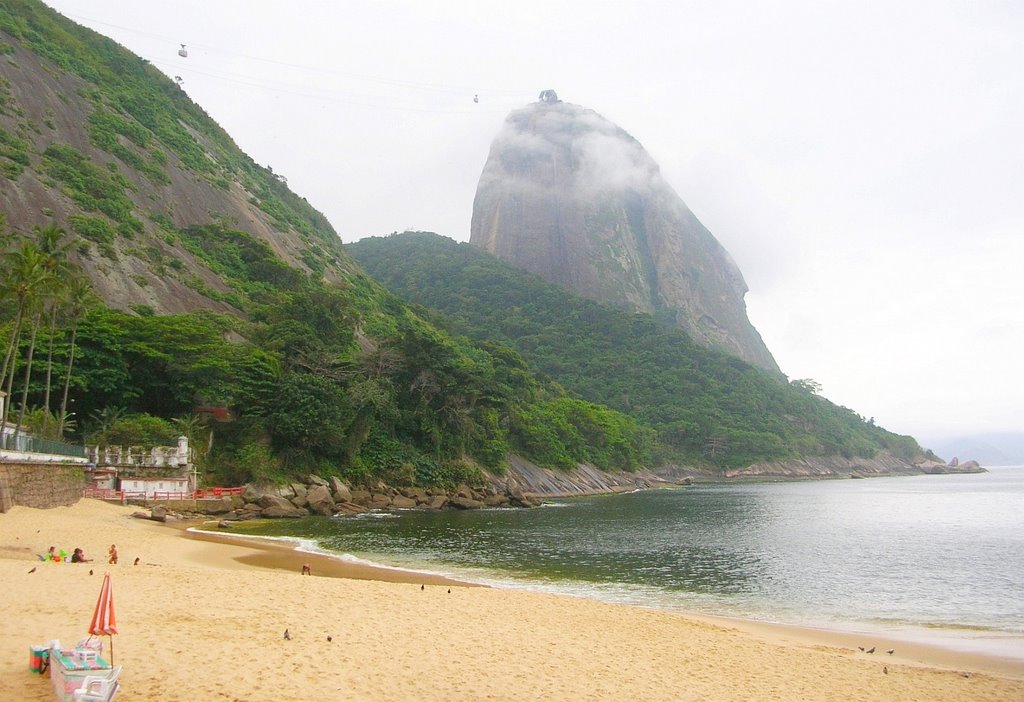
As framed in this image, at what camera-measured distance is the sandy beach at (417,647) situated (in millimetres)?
9859

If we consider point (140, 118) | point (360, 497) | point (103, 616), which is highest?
point (140, 118)

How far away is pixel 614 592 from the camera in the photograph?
22.8m

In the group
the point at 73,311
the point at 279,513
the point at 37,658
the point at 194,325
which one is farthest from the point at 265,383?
the point at 37,658

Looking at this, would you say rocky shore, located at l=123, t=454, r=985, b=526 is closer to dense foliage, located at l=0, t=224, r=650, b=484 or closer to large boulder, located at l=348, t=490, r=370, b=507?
large boulder, located at l=348, t=490, r=370, b=507

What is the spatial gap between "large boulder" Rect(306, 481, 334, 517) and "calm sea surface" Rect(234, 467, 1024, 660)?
12.8ft

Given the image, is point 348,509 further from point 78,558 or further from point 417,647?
point 417,647

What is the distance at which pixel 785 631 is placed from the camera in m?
17.6

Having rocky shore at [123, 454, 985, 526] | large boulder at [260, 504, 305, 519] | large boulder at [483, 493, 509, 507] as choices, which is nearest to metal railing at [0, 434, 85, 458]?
rocky shore at [123, 454, 985, 526]

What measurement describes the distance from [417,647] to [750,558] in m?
23.5

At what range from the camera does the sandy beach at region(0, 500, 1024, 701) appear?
9859 mm

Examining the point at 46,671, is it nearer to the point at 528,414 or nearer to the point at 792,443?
the point at 528,414

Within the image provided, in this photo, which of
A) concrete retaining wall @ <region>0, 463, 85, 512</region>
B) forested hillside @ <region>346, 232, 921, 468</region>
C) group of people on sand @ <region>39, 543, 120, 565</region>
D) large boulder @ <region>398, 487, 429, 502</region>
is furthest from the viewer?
forested hillside @ <region>346, 232, 921, 468</region>

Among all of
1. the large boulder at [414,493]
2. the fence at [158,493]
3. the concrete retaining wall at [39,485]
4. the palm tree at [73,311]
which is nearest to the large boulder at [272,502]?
the fence at [158,493]

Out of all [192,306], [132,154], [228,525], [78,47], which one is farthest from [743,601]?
[78,47]
